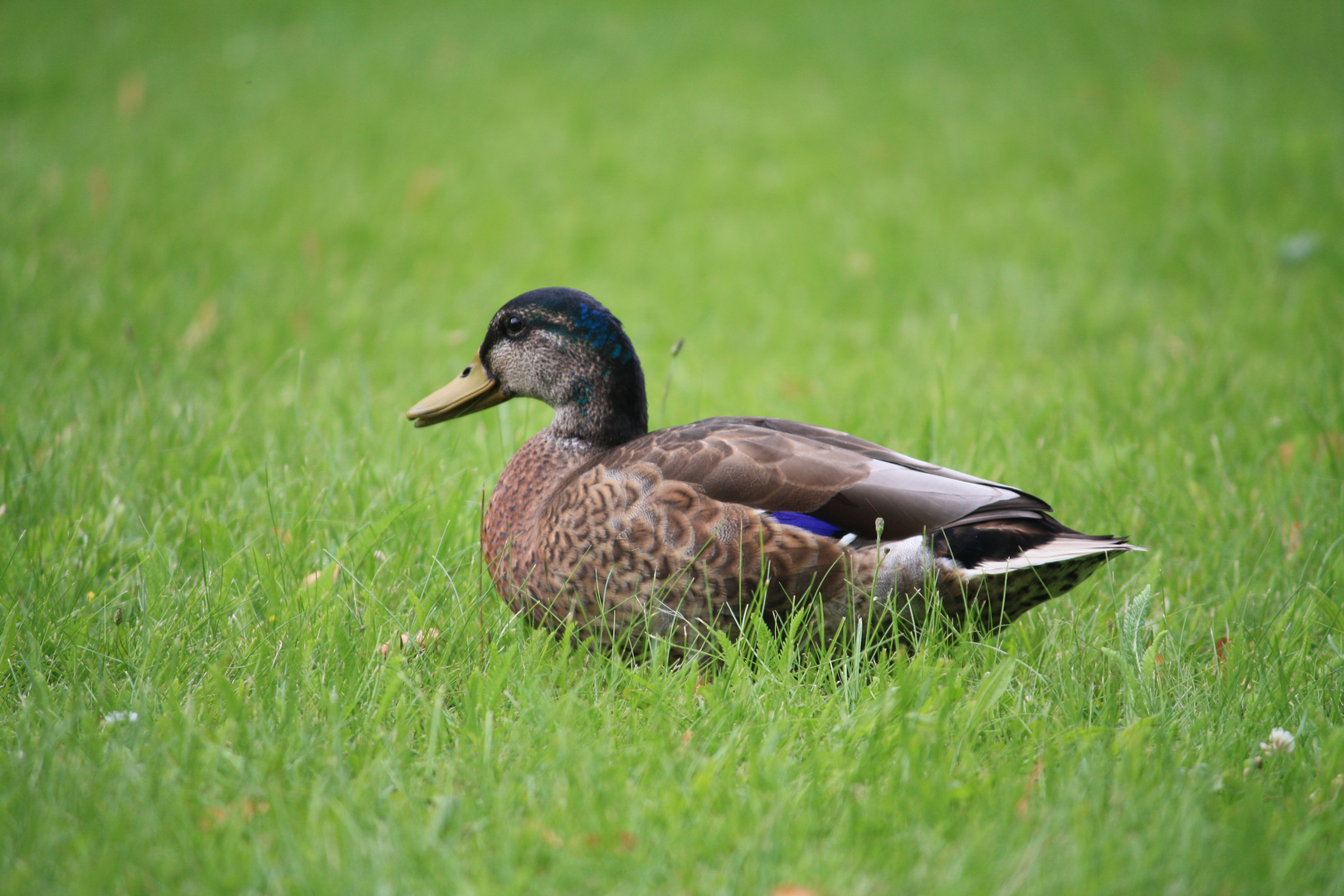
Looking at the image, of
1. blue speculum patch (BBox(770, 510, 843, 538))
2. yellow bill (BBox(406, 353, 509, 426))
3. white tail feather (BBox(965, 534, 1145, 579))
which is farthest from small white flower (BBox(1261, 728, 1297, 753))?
yellow bill (BBox(406, 353, 509, 426))

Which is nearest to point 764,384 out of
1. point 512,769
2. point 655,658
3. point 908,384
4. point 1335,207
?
point 908,384

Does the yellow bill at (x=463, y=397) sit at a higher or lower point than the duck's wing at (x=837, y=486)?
higher

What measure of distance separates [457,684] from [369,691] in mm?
204

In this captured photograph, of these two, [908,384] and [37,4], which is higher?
[37,4]

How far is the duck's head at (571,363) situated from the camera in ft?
9.59

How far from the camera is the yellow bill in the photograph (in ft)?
10.1

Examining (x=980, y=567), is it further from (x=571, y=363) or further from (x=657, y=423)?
(x=657, y=423)

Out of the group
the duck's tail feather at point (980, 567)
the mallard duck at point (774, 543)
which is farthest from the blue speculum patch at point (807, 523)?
the duck's tail feather at point (980, 567)

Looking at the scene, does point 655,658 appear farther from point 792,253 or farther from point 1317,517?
point 792,253

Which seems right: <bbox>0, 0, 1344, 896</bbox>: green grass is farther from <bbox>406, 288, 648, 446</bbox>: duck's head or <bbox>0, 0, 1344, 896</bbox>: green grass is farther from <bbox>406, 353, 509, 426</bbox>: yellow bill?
<bbox>406, 288, 648, 446</bbox>: duck's head

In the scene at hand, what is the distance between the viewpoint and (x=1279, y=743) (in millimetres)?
2227

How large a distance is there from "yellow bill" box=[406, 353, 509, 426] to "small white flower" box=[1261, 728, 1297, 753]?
6.67 ft

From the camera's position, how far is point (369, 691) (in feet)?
7.80

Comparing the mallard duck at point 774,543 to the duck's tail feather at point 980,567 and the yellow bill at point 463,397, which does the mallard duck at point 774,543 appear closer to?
the duck's tail feather at point 980,567
